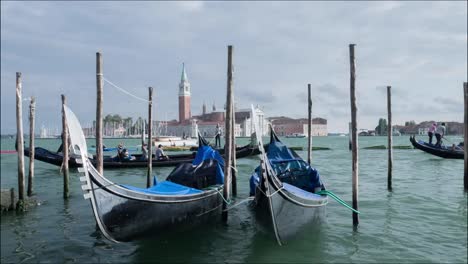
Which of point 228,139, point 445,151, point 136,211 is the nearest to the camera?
point 136,211

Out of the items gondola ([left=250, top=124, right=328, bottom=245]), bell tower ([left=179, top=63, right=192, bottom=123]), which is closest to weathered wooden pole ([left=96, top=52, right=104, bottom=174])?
gondola ([left=250, top=124, right=328, bottom=245])

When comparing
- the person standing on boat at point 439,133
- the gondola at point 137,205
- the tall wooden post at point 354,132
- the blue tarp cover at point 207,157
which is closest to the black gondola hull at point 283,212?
the gondola at point 137,205

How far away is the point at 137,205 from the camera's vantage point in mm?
4918

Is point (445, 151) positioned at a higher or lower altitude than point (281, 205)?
higher

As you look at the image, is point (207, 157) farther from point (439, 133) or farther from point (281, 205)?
point (439, 133)

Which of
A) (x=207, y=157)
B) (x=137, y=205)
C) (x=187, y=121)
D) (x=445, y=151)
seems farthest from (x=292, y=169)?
(x=187, y=121)

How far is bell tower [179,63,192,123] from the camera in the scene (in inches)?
3351

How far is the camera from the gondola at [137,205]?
4.40m

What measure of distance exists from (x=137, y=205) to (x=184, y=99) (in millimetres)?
82188

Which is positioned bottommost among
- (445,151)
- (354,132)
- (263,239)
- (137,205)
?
(263,239)

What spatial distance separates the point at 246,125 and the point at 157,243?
6581cm

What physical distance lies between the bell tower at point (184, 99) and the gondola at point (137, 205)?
79.4 meters

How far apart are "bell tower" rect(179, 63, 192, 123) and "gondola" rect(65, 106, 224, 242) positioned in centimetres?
7944

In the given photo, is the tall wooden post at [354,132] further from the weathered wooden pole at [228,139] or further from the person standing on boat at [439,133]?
the person standing on boat at [439,133]
